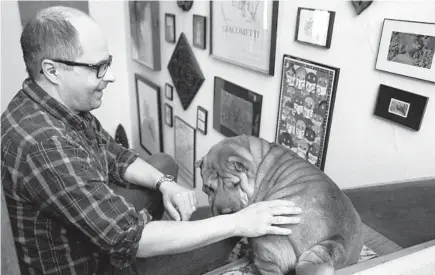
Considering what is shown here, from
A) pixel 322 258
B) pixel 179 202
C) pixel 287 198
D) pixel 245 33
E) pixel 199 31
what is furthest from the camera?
pixel 199 31

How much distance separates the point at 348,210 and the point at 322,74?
616mm

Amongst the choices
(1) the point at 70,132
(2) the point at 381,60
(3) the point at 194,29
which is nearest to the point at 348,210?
(2) the point at 381,60

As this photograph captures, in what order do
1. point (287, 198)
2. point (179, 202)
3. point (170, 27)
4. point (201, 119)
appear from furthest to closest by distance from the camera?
1. point (170, 27)
2. point (201, 119)
3. point (179, 202)
4. point (287, 198)

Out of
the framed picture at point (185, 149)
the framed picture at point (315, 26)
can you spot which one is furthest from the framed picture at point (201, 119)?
the framed picture at point (315, 26)

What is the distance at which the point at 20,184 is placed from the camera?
0.97 metres

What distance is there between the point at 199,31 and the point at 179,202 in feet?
3.86

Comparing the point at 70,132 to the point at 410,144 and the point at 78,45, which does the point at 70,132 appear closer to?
the point at 78,45

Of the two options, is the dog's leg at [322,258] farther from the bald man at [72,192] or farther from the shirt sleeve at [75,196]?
the shirt sleeve at [75,196]

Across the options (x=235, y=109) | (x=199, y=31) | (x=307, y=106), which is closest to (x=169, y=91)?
(x=199, y=31)

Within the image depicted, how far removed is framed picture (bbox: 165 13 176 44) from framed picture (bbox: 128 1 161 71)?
0.13 meters

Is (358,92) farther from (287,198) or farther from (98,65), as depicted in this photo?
(98,65)

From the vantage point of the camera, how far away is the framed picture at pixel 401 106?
106cm

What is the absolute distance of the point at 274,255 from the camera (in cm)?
87

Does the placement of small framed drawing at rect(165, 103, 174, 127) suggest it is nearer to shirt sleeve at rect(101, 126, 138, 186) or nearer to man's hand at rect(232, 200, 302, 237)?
shirt sleeve at rect(101, 126, 138, 186)
